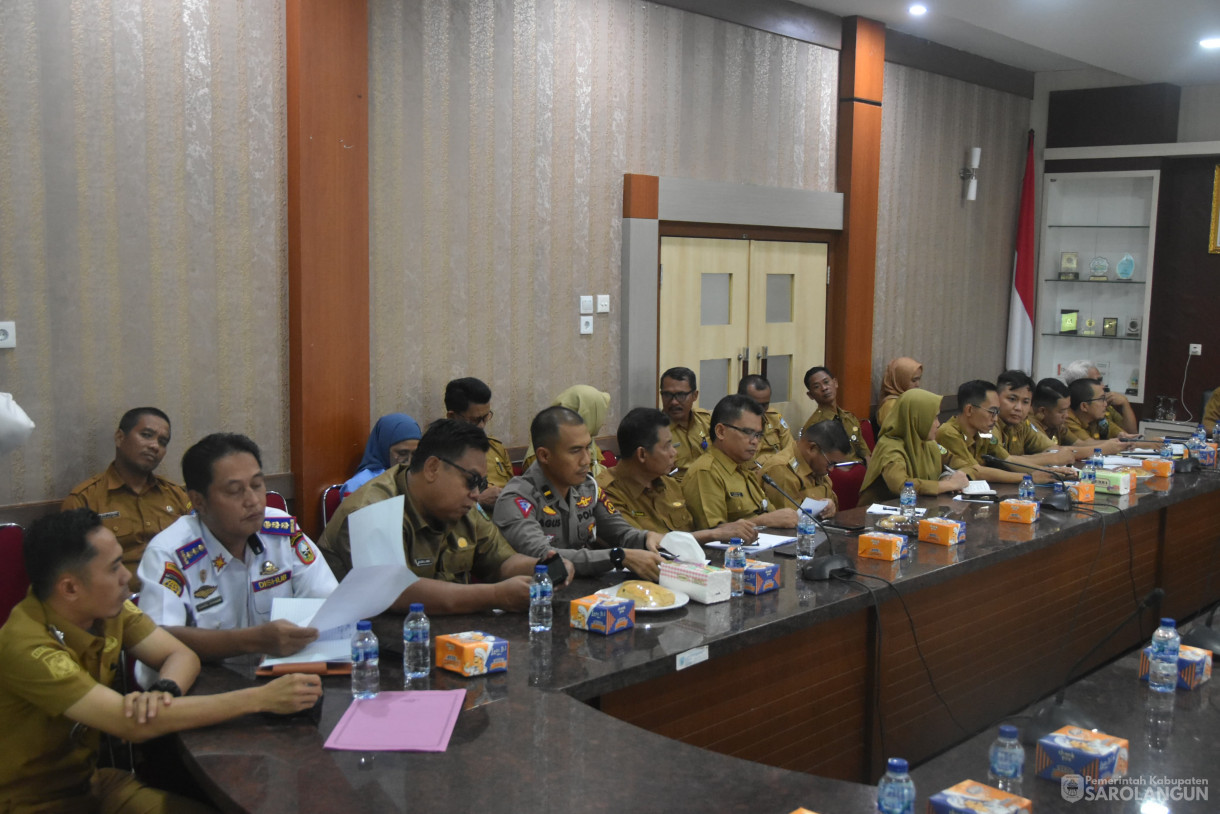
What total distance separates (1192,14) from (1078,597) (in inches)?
146

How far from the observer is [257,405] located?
13.8 feet

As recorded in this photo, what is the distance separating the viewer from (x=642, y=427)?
3451mm

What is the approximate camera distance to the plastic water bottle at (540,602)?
2.39m

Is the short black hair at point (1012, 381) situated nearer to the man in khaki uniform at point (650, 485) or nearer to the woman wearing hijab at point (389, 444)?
the man in khaki uniform at point (650, 485)

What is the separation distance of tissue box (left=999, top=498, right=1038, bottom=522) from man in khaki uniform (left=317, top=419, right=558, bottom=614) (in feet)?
6.29

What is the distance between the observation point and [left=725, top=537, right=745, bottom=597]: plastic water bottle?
8.99 ft

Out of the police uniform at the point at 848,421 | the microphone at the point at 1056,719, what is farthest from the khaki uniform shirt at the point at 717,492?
the police uniform at the point at 848,421

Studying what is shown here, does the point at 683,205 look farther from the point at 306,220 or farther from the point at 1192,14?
the point at 1192,14

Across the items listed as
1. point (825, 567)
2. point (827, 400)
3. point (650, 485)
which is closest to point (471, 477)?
point (825, 567)

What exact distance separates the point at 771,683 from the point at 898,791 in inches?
42.6

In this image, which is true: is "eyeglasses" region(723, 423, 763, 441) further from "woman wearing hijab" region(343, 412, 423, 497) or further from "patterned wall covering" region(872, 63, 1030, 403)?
"patterned wall covering" region(872, 63, 1030, 403)

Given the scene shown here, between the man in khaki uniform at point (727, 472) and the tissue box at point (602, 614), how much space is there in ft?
4.18

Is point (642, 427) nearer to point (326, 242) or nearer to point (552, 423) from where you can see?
point (552, 423)

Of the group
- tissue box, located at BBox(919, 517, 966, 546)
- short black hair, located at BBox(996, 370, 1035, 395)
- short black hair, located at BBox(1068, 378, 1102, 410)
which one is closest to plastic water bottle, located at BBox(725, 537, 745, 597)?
tissue box, located at BBox(919, 517, 966, 546)
